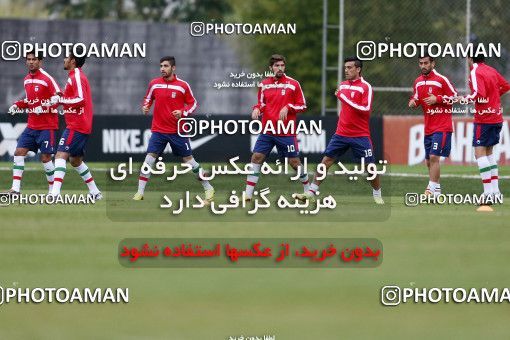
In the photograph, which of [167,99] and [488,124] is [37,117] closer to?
[167,99]

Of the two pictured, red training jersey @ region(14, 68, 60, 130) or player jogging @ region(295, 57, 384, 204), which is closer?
player jogging @ region(295, 57, 384, 204)

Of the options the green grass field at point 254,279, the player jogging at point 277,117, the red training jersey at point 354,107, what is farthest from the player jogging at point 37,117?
the red training jersey at point 354,107

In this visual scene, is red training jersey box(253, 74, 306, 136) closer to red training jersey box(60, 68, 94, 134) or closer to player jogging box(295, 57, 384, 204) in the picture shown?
player jogging box(295, 57, 384, 204)

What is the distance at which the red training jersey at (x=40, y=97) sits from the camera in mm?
19703

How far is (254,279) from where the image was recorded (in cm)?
1076

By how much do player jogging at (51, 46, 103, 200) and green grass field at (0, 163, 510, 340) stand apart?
1.73 m

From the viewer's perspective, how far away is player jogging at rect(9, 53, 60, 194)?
64.5ft

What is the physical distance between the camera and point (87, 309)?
9.38 m

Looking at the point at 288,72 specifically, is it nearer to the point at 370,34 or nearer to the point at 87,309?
the point at 370,34

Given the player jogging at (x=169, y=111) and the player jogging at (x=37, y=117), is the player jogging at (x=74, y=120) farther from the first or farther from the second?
the player jogging at (x=169, y=111)

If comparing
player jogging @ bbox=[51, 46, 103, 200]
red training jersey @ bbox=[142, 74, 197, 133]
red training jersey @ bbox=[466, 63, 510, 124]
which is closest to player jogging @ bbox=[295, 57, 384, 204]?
red training jersey @ bbox=[466, 63, 510, 124]

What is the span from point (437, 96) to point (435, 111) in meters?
0.34

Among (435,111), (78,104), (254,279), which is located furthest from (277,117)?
(254,279)

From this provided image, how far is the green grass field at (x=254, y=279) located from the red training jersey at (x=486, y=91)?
2.00 metres
